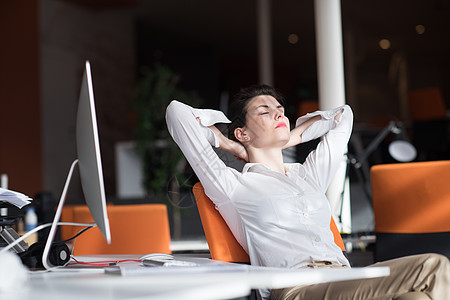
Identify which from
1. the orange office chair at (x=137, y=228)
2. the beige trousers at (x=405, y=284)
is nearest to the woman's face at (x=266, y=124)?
the beige trousers at (x=405, y=284)

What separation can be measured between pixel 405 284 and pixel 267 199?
692mm

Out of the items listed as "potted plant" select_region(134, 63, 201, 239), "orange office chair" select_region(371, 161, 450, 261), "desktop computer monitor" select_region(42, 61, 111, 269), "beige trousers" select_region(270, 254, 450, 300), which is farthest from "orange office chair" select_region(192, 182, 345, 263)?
"potted plant" select_region(134, 63, 201, 239)

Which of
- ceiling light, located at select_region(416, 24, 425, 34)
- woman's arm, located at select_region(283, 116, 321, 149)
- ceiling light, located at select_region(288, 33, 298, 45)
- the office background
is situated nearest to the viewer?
woman's arm, located at select_region(283, 116, 321, 149)

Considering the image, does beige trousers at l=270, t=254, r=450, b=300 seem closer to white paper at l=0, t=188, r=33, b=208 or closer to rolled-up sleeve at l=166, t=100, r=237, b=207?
rolled-up sleeve at l=166, t=100, r=237, b=207

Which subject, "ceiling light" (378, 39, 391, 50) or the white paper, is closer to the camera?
the white paper

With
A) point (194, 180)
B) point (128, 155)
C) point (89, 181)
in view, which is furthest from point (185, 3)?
point (89, 181)

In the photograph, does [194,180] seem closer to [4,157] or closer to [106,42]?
[4,157]

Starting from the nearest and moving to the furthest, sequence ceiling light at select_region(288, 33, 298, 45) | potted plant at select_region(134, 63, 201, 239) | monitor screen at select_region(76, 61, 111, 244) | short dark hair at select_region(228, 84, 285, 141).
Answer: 1. monitor screen at select_region(76, 61, 111, 244)
2. short dark hair at select_region(228, 84, 285, 141)
3. potted plant at select_region(134, 63, 201, 239)
4. ceiling light at select_region(288, 33, 298, 45)

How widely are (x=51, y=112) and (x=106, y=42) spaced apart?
1.66 metres

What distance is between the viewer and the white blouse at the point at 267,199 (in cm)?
205

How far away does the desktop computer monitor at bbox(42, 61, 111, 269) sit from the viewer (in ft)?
4.37

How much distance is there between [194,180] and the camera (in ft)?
7.87

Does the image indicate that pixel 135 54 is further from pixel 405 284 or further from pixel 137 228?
pixel 405 284

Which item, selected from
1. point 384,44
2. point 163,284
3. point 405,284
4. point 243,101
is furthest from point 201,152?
point 384,44
